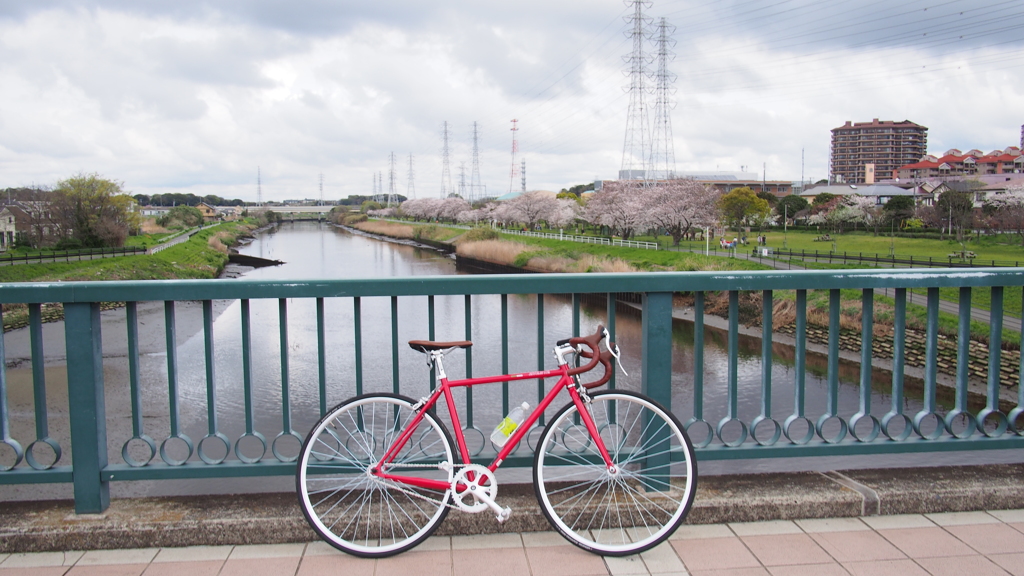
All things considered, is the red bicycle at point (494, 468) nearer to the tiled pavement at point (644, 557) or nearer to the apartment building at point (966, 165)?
the tiled pavement at point (644, 557)

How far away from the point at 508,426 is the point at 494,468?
0.61 feet

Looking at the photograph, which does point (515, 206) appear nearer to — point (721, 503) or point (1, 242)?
point (1, 242)

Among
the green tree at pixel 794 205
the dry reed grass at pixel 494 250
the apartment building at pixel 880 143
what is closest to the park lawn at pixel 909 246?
the dry reed grass at pixel 494 250

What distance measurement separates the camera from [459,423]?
2754mm

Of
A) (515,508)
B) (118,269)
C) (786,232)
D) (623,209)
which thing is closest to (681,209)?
(623,209)

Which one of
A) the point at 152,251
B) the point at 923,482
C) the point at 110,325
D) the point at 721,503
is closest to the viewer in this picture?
the point at 721,503

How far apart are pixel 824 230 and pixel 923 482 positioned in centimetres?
6931

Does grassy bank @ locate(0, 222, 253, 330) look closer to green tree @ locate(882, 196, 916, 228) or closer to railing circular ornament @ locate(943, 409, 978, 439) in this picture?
railing circular ornament @ locate(943, 409, 978, 439)

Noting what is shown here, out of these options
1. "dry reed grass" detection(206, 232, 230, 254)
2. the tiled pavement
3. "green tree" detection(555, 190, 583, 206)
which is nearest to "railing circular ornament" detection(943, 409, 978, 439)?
the tiled pavement

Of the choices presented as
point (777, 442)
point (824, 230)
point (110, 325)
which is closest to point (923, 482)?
point (777, 442)

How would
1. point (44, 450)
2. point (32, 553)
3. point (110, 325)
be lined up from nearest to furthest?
point (32, 553) → point (44, 450) → point (110, 325)

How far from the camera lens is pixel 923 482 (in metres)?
3.26

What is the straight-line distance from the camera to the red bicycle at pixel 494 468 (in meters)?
2.72

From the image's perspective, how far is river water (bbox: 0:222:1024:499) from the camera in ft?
40.8
